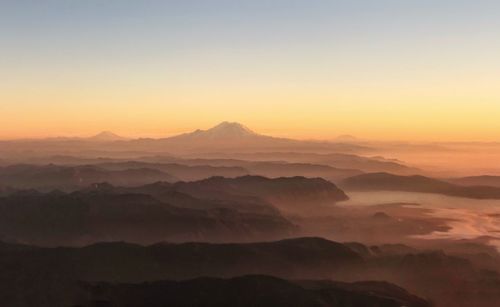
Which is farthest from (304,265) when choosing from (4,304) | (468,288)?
(4,304)

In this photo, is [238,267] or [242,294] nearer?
[242,294]

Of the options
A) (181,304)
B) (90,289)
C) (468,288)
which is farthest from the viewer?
(468,288)

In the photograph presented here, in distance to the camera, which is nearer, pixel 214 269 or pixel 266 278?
pixel 266 278

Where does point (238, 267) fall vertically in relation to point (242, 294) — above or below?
below

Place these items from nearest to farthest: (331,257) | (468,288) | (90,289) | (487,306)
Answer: (90,289)
(487,306)
(468,288)
(331,257)

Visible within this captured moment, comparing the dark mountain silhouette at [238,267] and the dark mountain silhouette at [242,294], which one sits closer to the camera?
the dark mountain silhouette at [242,294]

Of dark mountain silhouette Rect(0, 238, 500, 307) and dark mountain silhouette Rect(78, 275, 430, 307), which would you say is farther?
dark mountain silhouette Rect(0, 238, 500, 307)

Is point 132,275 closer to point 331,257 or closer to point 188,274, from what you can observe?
point 188,274

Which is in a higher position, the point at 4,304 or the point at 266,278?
the point at 266,278
